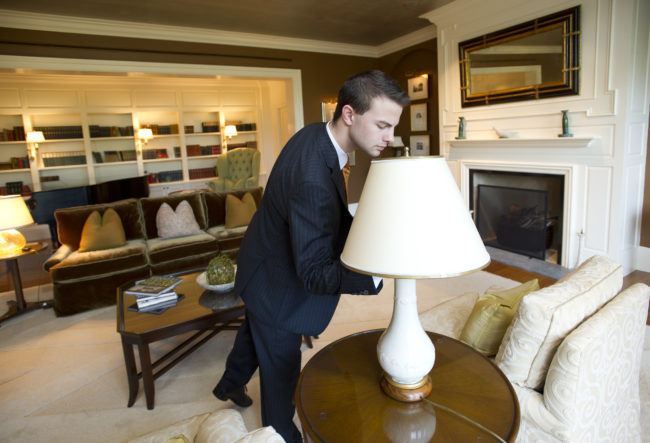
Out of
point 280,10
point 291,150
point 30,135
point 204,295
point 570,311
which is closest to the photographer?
point 570,311

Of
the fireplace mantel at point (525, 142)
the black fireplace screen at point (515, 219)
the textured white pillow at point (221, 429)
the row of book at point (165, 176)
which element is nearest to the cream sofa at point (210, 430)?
the textured white pillow at point (221, 429)

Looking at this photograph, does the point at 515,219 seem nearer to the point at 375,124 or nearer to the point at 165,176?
the point at 375,124

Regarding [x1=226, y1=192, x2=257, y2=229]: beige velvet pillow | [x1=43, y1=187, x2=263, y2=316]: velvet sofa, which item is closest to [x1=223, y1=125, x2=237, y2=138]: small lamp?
[x1=43, y1=187, x2=263, y2=316]: velvet sofa

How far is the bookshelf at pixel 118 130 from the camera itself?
6.63 meters

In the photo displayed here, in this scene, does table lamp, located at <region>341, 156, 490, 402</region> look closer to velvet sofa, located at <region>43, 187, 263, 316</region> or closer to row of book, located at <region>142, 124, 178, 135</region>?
velvet sofa, located at <region>43, 187, 263, 316</region>

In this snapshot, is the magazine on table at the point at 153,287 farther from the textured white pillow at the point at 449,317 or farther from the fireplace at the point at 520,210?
the fireplace at the point at 520,210

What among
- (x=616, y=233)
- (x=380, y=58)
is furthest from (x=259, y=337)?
(x=380, y=58)

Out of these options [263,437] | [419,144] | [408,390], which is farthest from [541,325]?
[419,144]

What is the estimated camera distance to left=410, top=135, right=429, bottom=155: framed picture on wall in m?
5.53

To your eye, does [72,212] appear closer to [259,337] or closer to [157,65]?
[157,65]

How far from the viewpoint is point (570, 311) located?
1.23 m

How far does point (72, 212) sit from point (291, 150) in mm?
3187

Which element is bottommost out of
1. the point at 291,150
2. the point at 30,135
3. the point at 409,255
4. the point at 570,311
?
the point at 570,311

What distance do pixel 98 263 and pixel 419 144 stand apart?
4260 millimetres
